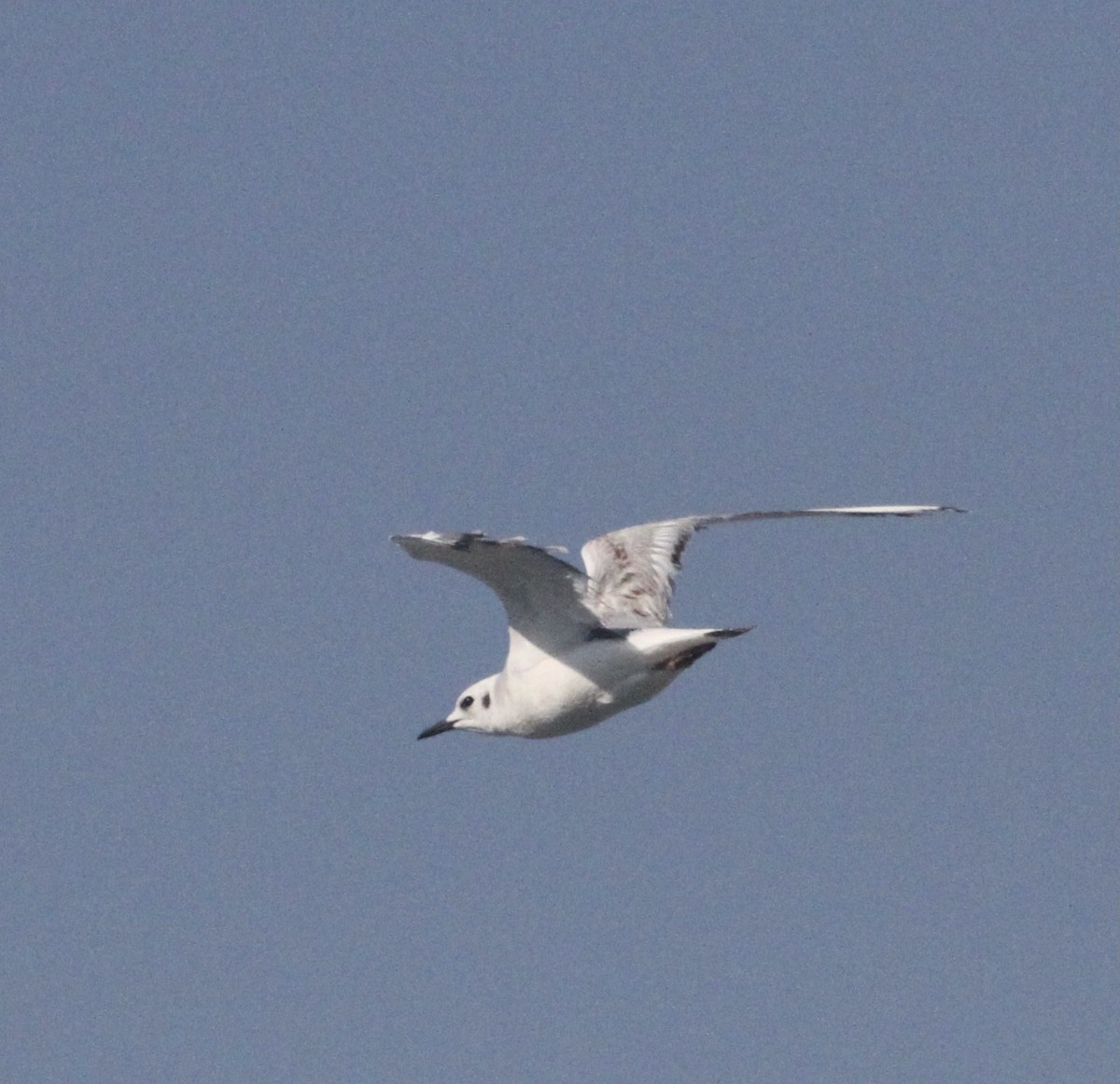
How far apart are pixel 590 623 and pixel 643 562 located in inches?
58.0

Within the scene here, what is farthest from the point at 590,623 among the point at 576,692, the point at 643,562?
the point at 643,562

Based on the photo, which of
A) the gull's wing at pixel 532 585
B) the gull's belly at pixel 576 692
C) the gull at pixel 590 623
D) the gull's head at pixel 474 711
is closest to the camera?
the gull's wing at pixel 532 585

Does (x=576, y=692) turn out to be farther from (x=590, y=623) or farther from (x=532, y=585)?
(x=532, y=585)

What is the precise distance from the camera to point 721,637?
23.7 meters

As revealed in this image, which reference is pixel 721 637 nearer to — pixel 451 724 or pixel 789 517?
pixel 789 517

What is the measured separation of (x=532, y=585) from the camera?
24.8 meters

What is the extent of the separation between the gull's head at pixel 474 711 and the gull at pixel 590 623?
0.20 feet

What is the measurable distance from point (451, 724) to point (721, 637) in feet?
16.5

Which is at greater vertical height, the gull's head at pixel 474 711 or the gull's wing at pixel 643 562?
the gull's wing at pixel 643 562

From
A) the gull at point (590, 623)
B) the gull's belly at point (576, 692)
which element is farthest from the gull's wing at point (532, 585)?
the gull's belly at point (576, 692)

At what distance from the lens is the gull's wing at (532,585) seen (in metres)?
23.4

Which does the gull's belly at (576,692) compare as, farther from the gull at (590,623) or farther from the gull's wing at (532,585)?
the gull's wing at (532,585)

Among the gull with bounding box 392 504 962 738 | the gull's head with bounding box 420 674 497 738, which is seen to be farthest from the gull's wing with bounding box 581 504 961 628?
the gull's head with bounding box 420 674 497 738

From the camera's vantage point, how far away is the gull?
952 inches
